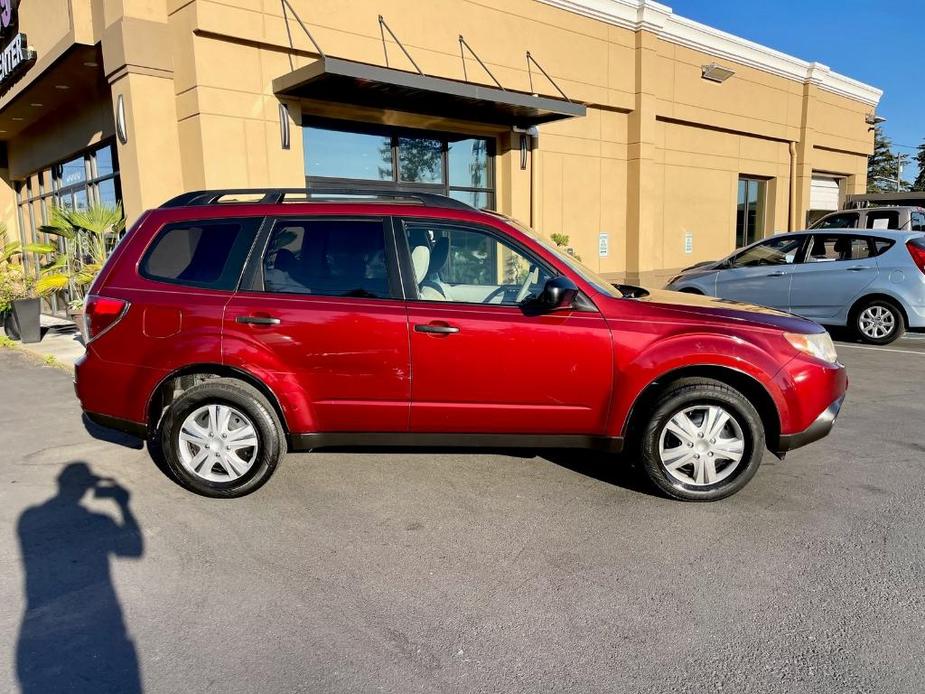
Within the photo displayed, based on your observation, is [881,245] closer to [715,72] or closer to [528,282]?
[528,282]

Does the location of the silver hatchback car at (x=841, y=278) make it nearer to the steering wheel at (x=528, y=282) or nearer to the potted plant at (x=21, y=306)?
the steering wheel at (x=528, y=282)

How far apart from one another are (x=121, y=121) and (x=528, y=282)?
7.85m

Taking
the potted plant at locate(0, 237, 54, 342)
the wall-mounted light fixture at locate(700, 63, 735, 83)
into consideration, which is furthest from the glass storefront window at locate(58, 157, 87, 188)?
the wall-mounted light fixture at locate(700, 63, 735, 83)

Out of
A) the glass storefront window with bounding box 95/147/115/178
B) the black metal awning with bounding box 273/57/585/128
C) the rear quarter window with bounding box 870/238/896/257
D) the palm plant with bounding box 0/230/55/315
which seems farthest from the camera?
the glass storefront window with bounding box 95/147/115/178

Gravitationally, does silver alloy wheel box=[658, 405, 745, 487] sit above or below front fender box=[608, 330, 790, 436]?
below

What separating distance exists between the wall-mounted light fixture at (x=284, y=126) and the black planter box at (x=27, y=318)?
522 cm

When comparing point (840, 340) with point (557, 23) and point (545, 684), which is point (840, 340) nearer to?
point (557, 23)

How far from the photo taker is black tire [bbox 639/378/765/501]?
4.18 m

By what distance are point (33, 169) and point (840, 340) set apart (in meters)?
17.2

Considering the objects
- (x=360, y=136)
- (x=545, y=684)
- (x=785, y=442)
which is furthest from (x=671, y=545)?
(x=360, y=136)

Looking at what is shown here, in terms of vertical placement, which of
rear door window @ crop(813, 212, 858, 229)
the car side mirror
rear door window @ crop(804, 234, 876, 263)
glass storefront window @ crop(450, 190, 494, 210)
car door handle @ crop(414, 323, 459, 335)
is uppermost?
glass storefront window @ crop(450, 190, 494, 210)

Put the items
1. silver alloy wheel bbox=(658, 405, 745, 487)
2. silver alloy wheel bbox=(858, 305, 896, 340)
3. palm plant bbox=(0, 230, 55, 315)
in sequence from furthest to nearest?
palm plant bbox=(0, 230, 55, 315) → silver alloy wheel bbox=(858, 305, 896, 340) → silver alloy wheel bbox=(658, 405, 745, 487)

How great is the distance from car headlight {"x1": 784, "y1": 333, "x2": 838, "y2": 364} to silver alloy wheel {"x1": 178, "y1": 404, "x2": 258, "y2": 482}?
347 cm

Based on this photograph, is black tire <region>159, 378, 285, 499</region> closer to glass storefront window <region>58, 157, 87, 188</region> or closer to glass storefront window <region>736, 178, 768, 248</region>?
glass storefront window <region>58, 157, 87, 188</region>
